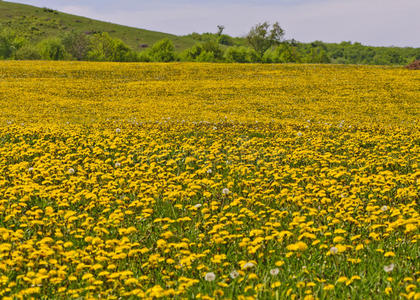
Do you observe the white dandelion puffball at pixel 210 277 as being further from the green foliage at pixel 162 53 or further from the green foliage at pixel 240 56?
the green foliage at pixel 240 56

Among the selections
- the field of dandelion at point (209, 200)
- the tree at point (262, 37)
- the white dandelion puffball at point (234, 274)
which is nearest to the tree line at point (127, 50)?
the tree at point (262, 37)

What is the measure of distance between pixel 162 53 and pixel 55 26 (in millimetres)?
61540

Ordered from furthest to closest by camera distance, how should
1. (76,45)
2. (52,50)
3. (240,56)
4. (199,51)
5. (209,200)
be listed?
(76,45) < (199,51) < (240,56) < (52,50) < (209,200)

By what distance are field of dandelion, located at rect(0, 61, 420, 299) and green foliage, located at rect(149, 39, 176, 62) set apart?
64068 mm

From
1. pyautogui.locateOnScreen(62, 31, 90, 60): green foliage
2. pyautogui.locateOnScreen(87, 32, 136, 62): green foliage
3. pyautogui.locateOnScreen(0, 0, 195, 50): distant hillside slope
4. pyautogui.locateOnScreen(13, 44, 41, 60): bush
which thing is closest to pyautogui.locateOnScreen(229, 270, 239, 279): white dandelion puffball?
pyautogui.locateOnScreen(13, 44, 41, 60): bush

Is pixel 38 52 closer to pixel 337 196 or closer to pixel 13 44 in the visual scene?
pixel 13 44

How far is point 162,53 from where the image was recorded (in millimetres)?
90125

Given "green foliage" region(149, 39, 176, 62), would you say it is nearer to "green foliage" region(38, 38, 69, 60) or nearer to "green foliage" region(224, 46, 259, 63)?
"green foliage" region(224, 46, 259, 63)

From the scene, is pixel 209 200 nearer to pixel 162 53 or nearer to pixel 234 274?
→ pixel 234 274

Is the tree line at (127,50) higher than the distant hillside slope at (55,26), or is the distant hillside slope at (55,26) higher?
the distant hillside slope at (55,26)

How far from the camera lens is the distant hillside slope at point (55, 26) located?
405 ft

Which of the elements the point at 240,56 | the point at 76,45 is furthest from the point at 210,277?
the point at 76,45

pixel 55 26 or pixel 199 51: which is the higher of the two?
pixel 55 26

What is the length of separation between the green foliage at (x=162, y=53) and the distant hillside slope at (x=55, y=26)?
Answer: 32.4m
